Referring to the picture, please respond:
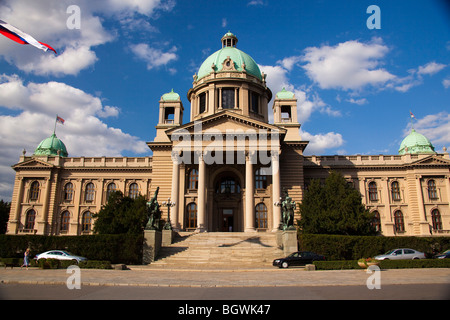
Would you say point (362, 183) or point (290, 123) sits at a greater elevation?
point (290, 123)

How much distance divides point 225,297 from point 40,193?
47136mm

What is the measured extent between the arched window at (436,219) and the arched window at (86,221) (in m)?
48.6

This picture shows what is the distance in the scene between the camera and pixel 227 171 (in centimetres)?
4397

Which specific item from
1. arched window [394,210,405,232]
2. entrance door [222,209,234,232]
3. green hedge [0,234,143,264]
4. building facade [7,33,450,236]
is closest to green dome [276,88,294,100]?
building facade [7,33,450,236]

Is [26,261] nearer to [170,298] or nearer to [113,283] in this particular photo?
[113,283]

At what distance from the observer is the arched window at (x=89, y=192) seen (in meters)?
50.0

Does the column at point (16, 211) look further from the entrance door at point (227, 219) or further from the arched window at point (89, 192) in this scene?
the entrance door at point (227, 219)

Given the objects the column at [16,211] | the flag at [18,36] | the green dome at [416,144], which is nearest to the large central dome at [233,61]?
the green dome at [416,144]

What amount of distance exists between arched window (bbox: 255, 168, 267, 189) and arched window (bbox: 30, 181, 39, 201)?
32.7 meters

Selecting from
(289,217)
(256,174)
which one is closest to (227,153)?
(256,174)

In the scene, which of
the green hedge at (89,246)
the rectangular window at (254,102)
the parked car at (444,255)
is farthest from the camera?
the rectangular window at (254,102)
